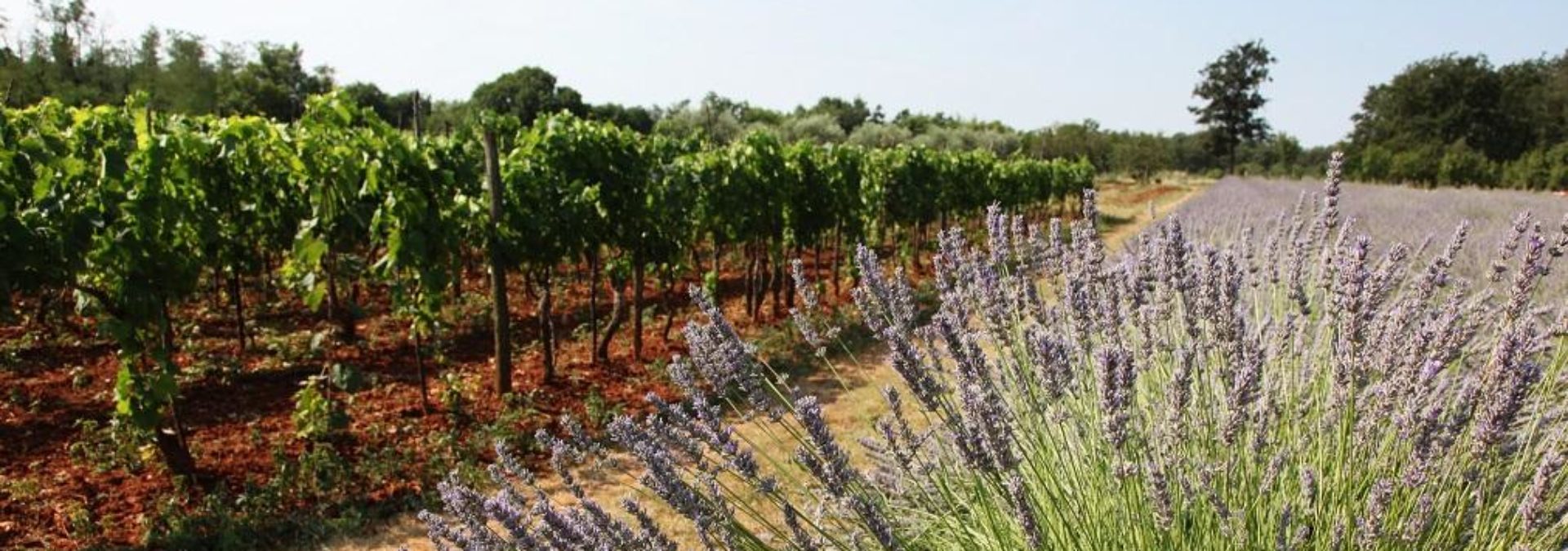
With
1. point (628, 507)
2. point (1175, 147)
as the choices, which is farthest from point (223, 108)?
point (1175, 147)

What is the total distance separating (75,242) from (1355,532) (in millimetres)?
5230

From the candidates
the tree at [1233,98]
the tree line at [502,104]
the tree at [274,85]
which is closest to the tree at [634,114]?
the tree line at [502,104]

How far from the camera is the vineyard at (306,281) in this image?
168 inches

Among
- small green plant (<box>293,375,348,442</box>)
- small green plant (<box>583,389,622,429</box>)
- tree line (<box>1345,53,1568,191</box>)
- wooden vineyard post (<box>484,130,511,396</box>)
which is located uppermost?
tree line (<box>1345,53,1568,191</box>)

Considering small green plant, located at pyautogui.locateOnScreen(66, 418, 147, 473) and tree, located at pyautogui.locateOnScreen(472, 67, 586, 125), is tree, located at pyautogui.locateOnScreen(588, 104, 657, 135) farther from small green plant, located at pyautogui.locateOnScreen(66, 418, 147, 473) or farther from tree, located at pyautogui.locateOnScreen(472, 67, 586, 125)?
small green plant, located at pyautogui.locateOnScreen(66, 418, 147, 473)

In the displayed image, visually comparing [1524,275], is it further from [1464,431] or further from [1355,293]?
[1464,431]

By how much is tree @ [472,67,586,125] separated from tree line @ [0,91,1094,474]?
54090 mm

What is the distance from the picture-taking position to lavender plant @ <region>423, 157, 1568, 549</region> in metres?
1.63

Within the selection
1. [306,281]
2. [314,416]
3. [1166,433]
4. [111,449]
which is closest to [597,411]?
[314,416]

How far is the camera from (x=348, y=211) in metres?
5.69

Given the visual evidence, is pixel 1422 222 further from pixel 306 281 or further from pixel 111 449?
pixel 111 449

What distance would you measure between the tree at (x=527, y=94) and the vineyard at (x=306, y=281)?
5440 cm

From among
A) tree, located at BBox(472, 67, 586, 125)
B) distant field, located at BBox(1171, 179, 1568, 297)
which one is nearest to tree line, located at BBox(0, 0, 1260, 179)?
tree, located at BBox(472, 67, 586, 125)

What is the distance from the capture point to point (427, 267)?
19.2 feet
